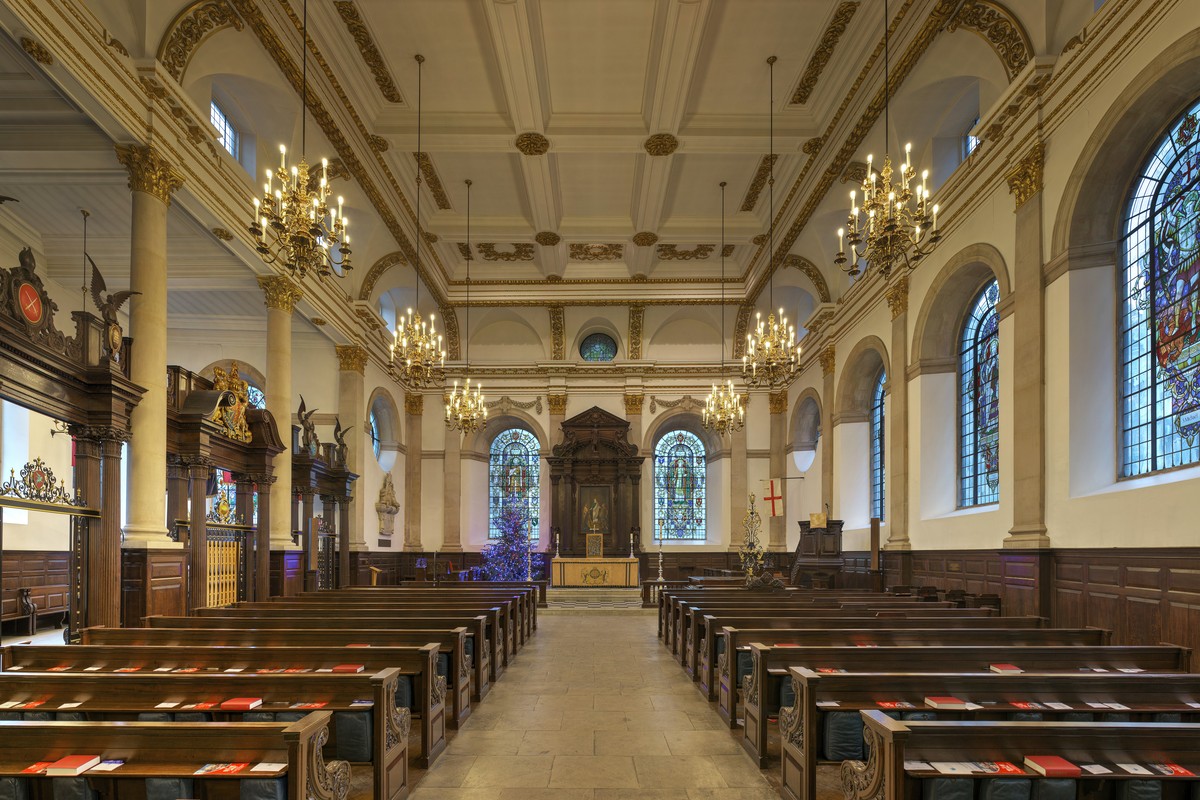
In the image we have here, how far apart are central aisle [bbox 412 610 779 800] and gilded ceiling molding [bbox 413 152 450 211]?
985cm

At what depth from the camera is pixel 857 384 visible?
18219 mm

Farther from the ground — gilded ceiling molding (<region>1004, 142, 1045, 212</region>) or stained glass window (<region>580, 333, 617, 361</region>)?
gilded ceiling molding (<region>1004, 142, 1045, 212</region>)

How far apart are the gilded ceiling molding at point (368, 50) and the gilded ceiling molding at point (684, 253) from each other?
967cm

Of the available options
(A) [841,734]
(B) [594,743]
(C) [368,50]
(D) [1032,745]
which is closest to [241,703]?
(B) [594,743]

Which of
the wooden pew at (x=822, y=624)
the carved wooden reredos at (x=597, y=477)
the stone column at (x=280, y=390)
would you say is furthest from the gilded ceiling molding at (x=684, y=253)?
the wooden pew at (x=822, y=624)

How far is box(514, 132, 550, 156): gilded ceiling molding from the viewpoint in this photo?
14430mm

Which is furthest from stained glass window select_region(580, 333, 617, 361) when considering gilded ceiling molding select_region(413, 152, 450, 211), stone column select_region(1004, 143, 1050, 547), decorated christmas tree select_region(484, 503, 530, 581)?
stone column select_region(1004, 143, 1050, 547)

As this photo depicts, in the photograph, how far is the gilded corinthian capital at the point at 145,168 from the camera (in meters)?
9.48

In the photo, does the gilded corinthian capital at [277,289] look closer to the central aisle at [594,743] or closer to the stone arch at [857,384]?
the central aisle at [594,743]

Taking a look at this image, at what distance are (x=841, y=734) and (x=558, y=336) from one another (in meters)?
20.3

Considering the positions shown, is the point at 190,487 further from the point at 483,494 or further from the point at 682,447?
the point at 682,447

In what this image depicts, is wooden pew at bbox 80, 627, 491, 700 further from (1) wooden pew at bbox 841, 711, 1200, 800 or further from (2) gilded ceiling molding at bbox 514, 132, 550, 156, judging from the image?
(2) gilded ceiling molding at bbox 514, 132, 550, 156

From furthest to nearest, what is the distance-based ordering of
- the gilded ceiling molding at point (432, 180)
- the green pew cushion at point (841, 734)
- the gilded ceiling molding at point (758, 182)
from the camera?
the gilded ceiling molding at point (758, 182)
the gilded ceiling molding at point (432, 180)
the green pew cushion at point (841, 734)

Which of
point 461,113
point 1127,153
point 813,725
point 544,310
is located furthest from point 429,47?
point 544,310
